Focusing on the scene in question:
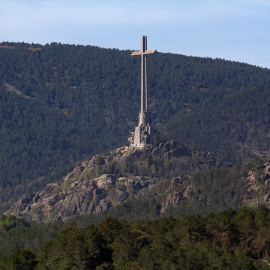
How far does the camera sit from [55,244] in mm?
182125

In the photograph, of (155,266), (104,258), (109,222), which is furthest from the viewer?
(109,222)

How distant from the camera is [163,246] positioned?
174 metres

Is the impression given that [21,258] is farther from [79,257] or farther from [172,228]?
[172,228]

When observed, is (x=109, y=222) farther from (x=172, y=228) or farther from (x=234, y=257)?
(x=234, y=257)

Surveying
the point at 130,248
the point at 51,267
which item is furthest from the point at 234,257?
the point at 51,267

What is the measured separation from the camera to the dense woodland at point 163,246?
167 meters

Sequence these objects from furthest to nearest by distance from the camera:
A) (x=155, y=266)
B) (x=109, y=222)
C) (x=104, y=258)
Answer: (x=109, y=222) < (x=104, y=258) < (x=155, y=266)

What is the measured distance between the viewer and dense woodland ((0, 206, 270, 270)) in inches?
6560

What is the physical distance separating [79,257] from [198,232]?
73.8 feet

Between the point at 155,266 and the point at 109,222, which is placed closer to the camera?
the point at 155,266

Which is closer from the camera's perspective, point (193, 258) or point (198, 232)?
point (193, 258)

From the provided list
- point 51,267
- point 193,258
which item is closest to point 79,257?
point 51,267

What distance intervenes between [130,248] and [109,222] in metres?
17.2

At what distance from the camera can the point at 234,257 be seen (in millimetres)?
167125
